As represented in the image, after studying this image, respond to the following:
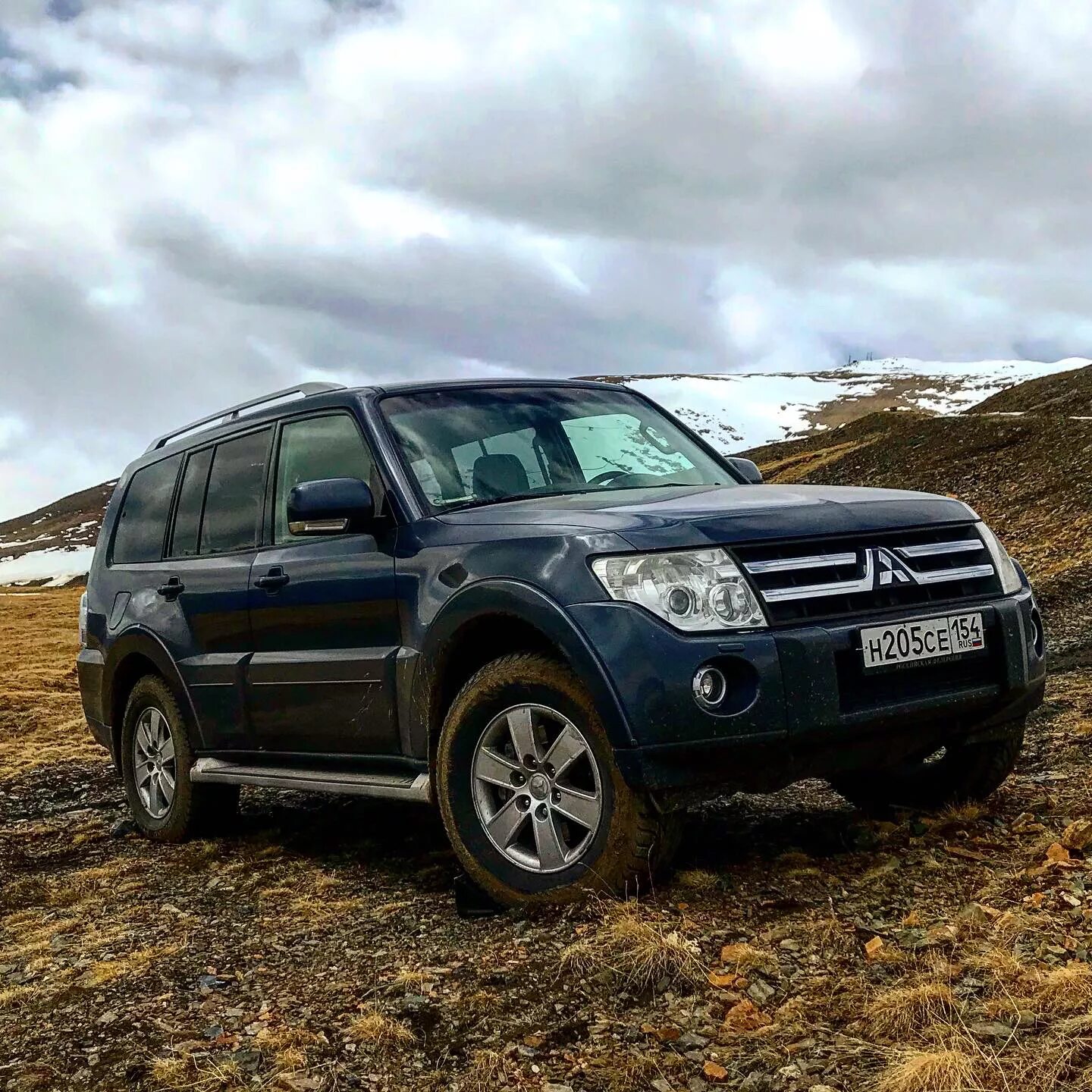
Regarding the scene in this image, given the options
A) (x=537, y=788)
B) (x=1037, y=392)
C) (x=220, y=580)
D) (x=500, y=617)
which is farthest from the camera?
(x=1037, y=392)

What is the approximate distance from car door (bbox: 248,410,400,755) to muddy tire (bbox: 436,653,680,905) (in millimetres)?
547

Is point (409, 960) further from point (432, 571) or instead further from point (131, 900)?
point (131, 900)

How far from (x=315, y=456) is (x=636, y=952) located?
274cm

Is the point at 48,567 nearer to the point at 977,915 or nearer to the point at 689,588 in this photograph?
the point at 689,588

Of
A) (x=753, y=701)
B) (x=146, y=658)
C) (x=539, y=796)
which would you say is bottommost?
(x=539, y=796)

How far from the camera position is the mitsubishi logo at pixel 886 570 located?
3932mm

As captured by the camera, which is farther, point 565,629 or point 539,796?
point 539,796

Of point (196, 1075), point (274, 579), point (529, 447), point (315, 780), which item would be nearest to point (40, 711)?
point (274, 579)

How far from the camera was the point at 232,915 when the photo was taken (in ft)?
15.3

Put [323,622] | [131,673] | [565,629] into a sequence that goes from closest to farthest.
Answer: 1. [565,629]
2. [323,622]
3. [131,673]

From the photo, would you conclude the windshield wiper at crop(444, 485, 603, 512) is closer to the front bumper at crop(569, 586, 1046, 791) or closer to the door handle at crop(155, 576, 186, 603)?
the front bumper at crop(569, 586, 1046, 791)

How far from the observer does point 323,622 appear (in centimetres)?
491

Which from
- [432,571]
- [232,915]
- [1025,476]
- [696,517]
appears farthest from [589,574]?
[1025,476]

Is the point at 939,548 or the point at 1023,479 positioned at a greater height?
the point at 1023,479
